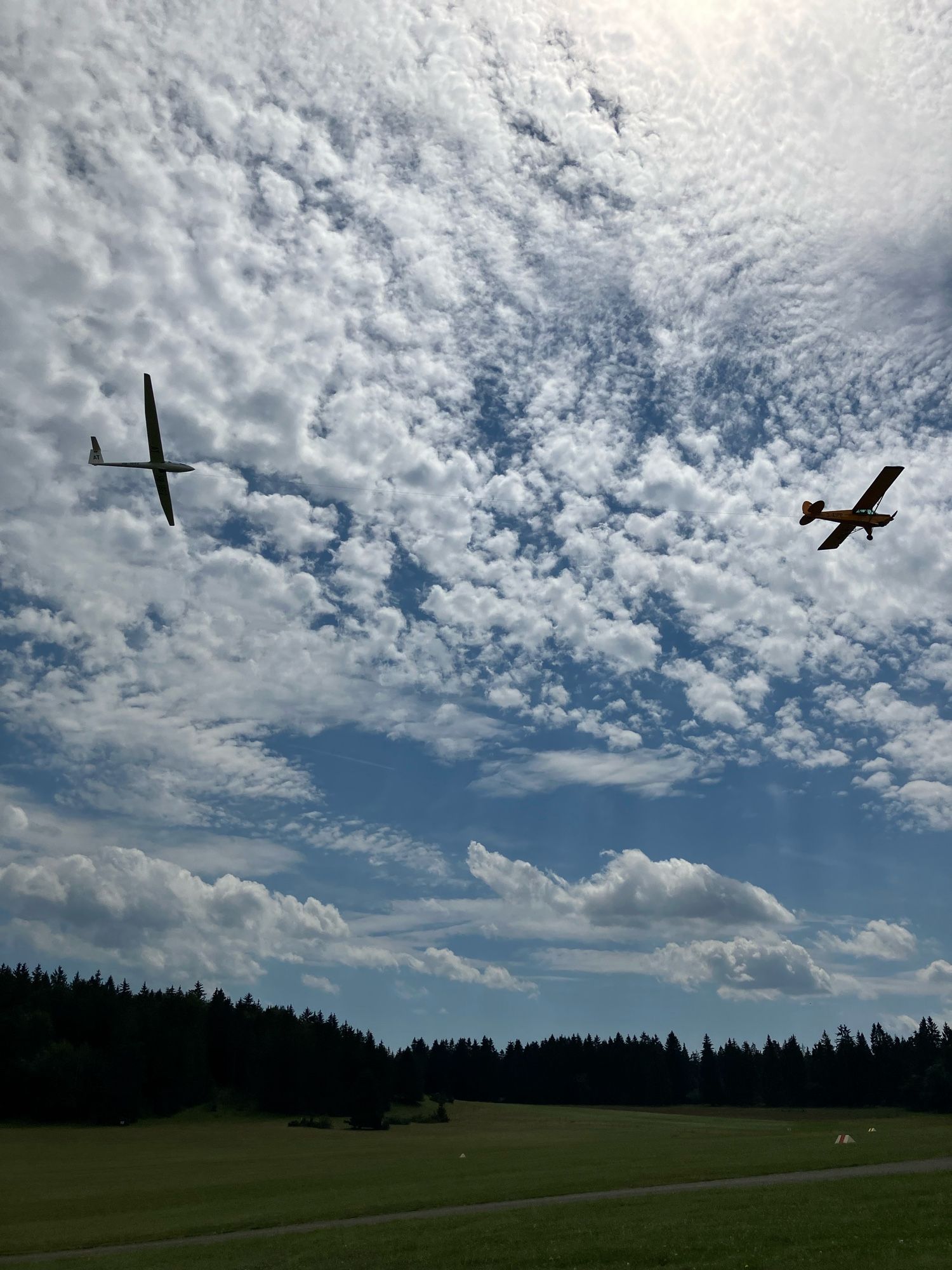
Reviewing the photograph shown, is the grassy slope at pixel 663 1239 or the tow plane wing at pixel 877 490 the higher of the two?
the tow plane wing at pixel 877 490

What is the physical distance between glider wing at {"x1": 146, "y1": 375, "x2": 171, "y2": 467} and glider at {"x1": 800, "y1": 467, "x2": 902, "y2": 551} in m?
29.0

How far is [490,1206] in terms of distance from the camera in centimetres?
3344

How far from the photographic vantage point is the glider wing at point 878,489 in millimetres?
38875

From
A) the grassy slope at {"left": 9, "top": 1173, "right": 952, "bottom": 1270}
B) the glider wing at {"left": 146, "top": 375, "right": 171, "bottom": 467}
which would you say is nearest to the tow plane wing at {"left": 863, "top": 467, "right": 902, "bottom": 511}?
the grassy slope at {"left": 9, "top": 1173, "right": 952, "bottom": 1270}

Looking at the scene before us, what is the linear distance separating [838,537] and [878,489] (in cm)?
257

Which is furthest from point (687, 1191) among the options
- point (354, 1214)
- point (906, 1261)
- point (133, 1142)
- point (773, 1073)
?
point (773, 1073)

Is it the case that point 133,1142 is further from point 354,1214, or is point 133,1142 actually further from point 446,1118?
point 354,1214

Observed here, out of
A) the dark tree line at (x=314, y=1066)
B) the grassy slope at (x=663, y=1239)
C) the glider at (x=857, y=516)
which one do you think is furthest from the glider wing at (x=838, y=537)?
the dark tree line at (x=314, y=1066)

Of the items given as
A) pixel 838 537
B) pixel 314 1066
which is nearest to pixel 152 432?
pixel 838 537

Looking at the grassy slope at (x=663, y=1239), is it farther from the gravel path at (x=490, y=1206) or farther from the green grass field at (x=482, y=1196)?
the gravel path at (x=490, y=1206)

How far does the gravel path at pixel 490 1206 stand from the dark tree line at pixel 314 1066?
87507mm

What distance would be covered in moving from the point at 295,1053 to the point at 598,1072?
279 ft

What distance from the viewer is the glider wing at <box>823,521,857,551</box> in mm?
41031

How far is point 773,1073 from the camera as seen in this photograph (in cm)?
17850
